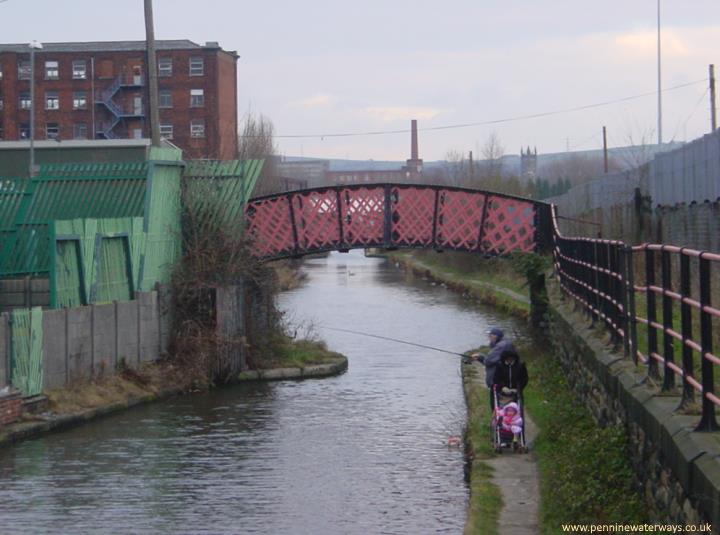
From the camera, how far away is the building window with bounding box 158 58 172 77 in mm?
87750

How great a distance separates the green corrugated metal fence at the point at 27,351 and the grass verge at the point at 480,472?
25.4 feet

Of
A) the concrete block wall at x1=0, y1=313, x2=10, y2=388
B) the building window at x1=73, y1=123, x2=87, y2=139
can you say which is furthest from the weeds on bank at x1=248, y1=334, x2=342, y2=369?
the building window at x1=73, y1=123, x2=87, y2=139

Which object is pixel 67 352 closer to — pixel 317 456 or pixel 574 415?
pixel 317 456

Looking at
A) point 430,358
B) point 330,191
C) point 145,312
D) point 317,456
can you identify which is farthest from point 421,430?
point 330,191

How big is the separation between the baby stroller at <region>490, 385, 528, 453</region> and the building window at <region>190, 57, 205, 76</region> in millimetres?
73014

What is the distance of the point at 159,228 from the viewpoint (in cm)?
2964

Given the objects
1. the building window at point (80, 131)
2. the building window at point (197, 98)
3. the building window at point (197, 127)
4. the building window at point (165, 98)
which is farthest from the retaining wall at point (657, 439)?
the building window at point (80, 131)

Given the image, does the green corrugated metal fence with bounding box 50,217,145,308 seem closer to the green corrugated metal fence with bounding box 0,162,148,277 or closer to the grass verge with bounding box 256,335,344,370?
the green corrugated metal fence with bounding box 0,162,148,277

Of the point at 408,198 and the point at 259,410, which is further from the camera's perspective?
the point at 408,198

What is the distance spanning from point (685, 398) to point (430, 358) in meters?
24.9

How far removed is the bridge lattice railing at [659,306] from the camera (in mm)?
8984

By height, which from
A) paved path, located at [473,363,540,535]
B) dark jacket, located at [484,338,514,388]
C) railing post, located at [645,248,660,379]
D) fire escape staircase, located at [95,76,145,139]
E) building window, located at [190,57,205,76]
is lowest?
paved path, located at [473,363,540,535]

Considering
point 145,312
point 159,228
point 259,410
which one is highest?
point 159,228

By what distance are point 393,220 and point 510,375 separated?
→ 19403 millimetres
